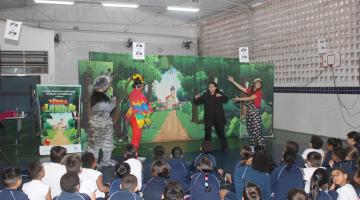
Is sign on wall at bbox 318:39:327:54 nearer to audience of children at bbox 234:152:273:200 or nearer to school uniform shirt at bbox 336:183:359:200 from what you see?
audience of children at bbox 234:152:273:200

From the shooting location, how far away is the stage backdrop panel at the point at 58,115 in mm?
7777

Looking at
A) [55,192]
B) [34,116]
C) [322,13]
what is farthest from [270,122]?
[55,192]

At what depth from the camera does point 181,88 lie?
9922 millimetres

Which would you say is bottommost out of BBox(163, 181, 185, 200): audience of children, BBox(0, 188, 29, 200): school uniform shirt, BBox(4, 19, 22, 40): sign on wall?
BBox(0, 188, 29, 200): school uniform shirt

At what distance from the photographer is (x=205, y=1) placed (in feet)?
44.7

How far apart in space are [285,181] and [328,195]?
70 centimetres

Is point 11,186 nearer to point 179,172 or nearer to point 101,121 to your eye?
point 179,172

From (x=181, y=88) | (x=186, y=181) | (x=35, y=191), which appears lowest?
(x=186, y=181)

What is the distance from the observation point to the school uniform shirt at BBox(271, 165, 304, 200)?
390 centimetres

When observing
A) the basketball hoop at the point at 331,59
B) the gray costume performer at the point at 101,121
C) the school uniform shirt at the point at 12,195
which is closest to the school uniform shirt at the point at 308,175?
the school uniform shirt at the point at 12,195

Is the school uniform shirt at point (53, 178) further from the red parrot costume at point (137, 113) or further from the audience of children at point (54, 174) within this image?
the red parrot costume at point (137, 113)

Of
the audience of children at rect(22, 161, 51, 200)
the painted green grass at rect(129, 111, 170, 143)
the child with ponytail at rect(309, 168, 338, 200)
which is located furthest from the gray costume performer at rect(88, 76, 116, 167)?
the child with ponytail at rect(309, 168, 338, 200)

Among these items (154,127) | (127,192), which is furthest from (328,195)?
(154,127)

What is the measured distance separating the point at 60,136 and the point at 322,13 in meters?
6.98
